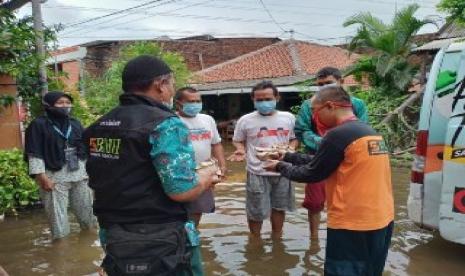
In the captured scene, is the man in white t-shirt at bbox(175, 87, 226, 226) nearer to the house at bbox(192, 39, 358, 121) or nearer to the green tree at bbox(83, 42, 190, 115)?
the green tree at bbox(83, 42, 190, 115)

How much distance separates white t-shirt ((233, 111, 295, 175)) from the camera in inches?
207

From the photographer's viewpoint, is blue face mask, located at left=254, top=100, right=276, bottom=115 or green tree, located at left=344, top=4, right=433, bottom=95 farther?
green tree, located at left=344, top=4, right=433, bottom=95

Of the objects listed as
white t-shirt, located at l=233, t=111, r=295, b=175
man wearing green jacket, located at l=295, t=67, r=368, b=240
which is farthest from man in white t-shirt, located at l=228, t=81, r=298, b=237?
man wearing green jacket, located at l=295, t=67, r=368, b=240

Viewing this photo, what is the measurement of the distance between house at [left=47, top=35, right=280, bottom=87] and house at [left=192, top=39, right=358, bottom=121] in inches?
154

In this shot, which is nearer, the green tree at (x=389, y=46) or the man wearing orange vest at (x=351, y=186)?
the man wearing orange vest at (x=351, y=186)

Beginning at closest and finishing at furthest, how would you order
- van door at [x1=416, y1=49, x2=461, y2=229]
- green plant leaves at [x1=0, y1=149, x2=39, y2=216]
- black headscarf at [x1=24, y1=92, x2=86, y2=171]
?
van door at [x1=416, y1=49, x2=461, y2=229] → black headscarf at [x1=24, y1=92, x2=86, y2=171] → green plant leaves at [x1=0, y1=149, x2=39, y2=216]

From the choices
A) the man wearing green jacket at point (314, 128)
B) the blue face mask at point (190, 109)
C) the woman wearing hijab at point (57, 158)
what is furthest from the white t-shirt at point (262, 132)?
the woman wearing hijab at point (57, 158)

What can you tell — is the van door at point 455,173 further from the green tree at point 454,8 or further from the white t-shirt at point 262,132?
the green tree at point 454,8

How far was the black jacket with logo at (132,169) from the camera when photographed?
2.45 metres

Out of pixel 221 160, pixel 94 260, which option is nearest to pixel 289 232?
pixel 221 160

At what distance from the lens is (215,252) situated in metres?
5.34

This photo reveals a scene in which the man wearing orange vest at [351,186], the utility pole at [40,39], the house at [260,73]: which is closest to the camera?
the man wearing orange vest at [351,186]

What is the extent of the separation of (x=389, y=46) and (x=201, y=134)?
460 inches

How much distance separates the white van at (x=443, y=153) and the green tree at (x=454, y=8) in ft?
38.1
